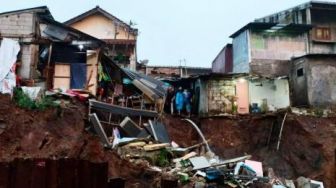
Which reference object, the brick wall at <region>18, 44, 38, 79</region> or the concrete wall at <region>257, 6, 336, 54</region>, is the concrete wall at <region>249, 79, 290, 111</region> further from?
the brick wall at <region>18, 44, 38, 79</region>

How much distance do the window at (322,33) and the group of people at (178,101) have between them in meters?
11.7

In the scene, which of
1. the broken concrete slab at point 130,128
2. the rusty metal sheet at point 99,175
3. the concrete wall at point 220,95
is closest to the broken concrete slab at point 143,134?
the broken concrete slab at point 130,128

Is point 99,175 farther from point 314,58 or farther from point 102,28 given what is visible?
point 102,28

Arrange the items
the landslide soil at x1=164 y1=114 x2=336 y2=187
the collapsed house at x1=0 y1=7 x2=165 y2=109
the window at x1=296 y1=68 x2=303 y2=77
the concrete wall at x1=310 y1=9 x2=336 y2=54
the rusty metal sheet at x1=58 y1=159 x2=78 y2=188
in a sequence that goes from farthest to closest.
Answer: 1. the concrete wall at x1=310 y1=9 x2=336 y2=54
2. the window at x1=296 y1=68 x2=303 y2=77
3. the landslide soil at x1=164 y1=114 x2=336 y2=187
4. the collapsed house at x1=0 y1=7 x2=165 y2=109
5. the rusty metal sheet at x1=58 y1=159 x2=78 y2=188

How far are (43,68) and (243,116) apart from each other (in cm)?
1206

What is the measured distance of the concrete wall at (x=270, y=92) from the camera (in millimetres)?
25648

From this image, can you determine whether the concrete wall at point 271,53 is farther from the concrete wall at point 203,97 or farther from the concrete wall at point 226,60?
the concrete wall at point 203,97

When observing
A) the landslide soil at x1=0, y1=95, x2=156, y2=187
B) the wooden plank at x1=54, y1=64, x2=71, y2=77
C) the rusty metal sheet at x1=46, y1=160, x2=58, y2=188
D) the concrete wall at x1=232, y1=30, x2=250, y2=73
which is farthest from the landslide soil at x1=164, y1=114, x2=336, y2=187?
the rusty metal sheet at x1=46, y1=160, x2=58, y2=188

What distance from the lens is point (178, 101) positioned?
2503 centimetres

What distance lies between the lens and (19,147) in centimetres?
1570

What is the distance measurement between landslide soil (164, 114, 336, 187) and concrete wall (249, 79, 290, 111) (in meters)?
1.80

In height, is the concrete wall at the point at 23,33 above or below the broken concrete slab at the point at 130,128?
above

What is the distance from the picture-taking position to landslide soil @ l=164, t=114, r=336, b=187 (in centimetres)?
2261

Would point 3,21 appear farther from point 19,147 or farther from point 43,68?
point 19,147
